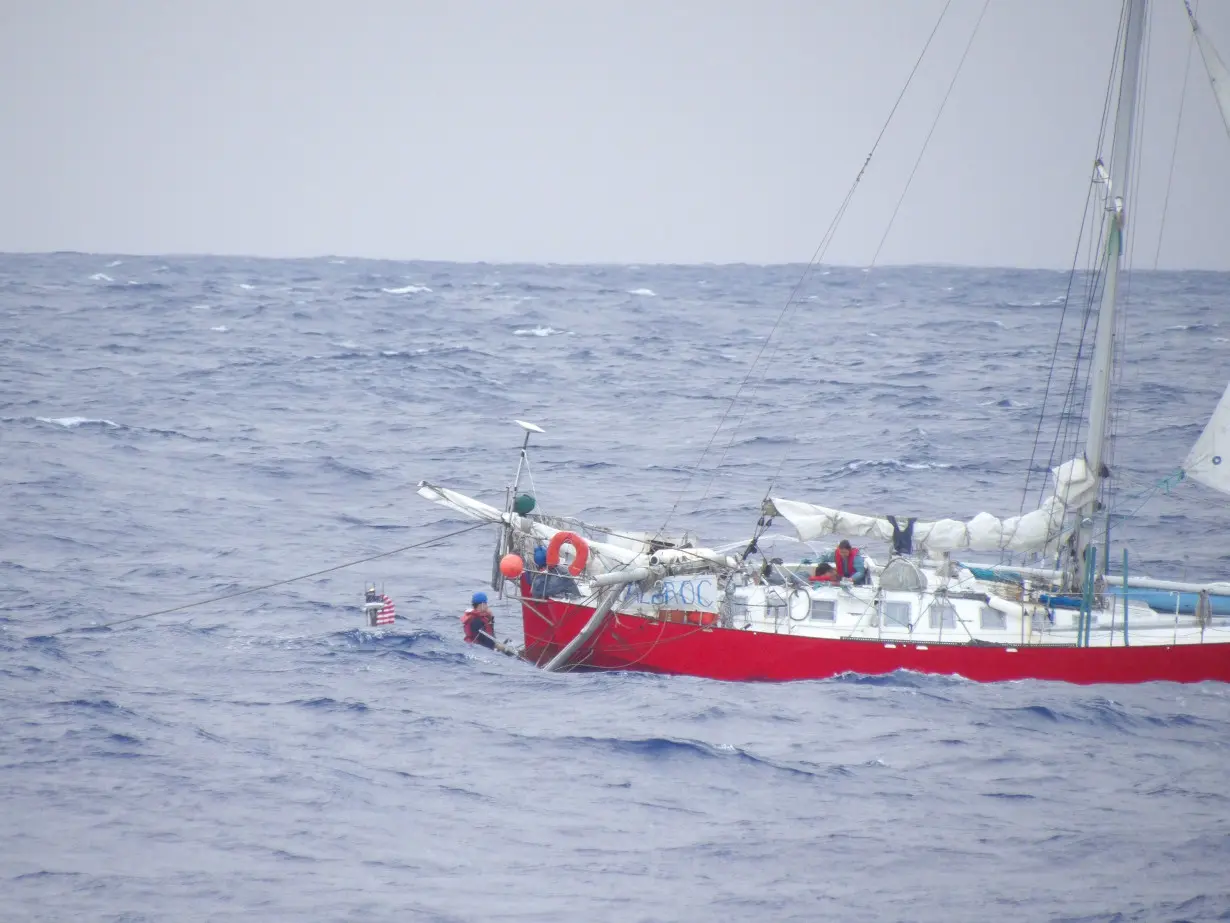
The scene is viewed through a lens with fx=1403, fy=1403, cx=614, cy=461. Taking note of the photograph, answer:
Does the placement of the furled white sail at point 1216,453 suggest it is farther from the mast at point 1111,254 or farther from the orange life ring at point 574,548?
the orange life ring at point 574,548

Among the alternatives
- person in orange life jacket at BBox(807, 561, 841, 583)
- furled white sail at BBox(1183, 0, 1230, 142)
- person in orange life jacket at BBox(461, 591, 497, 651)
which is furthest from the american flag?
furled white sail at BBox(1183, 0, 1230, 142)

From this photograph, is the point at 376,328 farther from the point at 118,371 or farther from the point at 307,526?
the point at 307,526

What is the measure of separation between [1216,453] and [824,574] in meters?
7.24

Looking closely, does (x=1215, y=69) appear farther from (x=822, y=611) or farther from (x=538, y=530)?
(x=538, y=530)

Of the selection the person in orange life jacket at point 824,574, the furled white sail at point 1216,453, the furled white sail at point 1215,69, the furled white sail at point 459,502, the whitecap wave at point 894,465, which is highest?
the furled white sail at point 1215,69

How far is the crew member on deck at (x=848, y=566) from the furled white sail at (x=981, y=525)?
2.01ft

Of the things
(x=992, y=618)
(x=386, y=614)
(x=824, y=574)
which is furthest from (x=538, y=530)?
(x=992, y=618)

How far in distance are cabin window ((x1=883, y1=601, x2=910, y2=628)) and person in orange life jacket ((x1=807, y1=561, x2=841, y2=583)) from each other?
108cm

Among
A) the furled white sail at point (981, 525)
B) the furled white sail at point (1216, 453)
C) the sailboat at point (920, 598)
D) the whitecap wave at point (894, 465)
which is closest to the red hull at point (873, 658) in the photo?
the sailboat at point (920, 598)

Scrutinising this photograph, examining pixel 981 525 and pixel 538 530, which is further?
pixel 538 530

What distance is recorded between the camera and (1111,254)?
24.9m

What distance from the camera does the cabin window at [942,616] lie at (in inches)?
971

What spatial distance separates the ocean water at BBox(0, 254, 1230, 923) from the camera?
17.6m

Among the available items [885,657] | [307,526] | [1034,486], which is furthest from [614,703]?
[1034,486]
